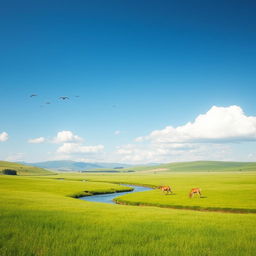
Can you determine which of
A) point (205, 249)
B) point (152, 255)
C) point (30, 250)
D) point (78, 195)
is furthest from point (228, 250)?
point (78, 195)

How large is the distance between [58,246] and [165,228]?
783 cm

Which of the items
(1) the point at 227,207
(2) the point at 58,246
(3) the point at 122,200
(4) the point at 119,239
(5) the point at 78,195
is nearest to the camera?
(2) the point at 58,246

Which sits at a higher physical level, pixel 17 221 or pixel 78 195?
pixel 17 221

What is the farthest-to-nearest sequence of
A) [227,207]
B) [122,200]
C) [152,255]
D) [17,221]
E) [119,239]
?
[122,200]
[227,207]
[17,221]
[119,239]
[152,255]

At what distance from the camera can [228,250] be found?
1123 centimetres

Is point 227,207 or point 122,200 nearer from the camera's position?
point 227,207

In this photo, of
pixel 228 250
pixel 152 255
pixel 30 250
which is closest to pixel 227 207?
pixel 228 250

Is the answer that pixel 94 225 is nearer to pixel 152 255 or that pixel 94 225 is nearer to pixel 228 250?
pixel 152 255

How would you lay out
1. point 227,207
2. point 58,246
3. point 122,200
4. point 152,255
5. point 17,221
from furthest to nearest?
point 122,200, point 227,207, point 17,221, point 58,246, point 152,255

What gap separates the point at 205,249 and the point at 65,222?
390 inches

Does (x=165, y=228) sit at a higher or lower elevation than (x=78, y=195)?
higher

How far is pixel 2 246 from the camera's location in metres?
11.1

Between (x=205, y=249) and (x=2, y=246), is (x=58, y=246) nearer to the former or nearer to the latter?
(x=2, y=246)

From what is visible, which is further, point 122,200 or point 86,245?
point 122,200
